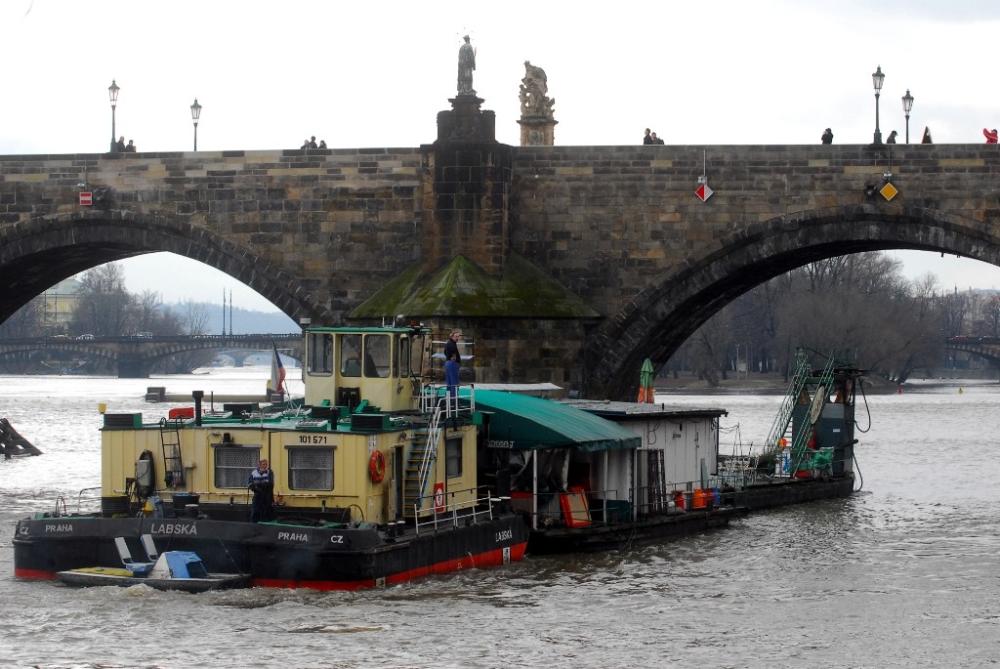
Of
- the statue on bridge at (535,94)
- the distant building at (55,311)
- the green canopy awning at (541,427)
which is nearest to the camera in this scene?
the green canopy awning at (541,427)

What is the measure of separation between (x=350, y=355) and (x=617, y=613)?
619 centimetres

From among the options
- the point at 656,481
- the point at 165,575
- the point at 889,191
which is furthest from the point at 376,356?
the point at 889,191

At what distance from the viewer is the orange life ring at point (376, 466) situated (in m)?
25.0

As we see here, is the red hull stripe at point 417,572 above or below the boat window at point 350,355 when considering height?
below

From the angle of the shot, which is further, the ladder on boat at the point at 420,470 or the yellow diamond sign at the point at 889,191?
the yellow diamond sign at the point at 889,191

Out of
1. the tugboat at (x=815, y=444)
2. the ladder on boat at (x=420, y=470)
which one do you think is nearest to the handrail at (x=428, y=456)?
the ladder on boat at (x=420, y=470)

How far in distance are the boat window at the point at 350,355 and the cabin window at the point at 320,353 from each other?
176 millimetres

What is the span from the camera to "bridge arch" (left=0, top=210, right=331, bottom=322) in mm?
42344

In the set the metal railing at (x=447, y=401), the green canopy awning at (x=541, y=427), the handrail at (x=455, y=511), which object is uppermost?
the metal railing at (x=447, y=401)

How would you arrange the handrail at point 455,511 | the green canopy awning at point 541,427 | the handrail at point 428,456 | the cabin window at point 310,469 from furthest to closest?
the green canopy awning at point 541,427 → the handrail at point 428,456 → the handrail at point 455,511 → the cabin window at point 310,469

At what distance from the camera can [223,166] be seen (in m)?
42.6

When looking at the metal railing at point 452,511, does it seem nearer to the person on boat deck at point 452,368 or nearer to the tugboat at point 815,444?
the person on boat deck at point 452,368

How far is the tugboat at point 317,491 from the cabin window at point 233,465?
0.05 feet

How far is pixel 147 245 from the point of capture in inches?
1720
